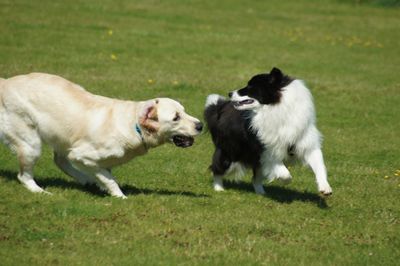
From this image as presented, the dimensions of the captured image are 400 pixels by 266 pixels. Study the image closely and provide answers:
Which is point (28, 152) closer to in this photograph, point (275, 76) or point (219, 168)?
point (219, 168)

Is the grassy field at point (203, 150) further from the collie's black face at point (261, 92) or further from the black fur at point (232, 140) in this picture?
the collie's black face at point (261, 92)

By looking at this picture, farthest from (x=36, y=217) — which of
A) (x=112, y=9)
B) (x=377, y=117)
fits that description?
(x=112, y=9)

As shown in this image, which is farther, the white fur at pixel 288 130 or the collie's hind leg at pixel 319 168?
the white fur at pixel 288 130

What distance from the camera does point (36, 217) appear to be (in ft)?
24.7

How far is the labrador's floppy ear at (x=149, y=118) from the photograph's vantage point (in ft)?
26.5

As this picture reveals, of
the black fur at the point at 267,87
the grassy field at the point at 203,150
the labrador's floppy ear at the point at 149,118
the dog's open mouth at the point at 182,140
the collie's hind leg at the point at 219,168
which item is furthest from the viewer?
the collie's hind leg at the point at 219,168

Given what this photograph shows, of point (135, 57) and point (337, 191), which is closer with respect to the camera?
point (337, 191)

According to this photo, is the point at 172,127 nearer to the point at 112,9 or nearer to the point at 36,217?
the point at 36,217

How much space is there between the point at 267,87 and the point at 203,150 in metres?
2.98

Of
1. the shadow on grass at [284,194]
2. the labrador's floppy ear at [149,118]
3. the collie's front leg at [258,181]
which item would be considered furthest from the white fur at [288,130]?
the labrador's floppy ear at [149,118]

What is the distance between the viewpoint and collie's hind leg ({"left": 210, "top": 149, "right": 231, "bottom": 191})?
373 inches

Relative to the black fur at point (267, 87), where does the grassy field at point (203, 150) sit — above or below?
below

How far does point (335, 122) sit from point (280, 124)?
5521mm

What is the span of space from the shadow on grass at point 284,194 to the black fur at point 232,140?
0.48 m
